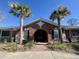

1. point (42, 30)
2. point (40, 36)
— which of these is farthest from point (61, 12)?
point (40, 36)

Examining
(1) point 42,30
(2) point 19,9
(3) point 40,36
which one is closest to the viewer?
(2) point 19,9

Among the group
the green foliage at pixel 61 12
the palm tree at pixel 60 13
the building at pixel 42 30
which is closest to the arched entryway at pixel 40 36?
the building at pixel 42 30

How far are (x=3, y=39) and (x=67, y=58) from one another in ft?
59.4

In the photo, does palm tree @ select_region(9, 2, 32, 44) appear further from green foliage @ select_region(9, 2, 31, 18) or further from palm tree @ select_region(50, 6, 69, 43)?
palm tree @ select_region(50, 6, 69, 43)

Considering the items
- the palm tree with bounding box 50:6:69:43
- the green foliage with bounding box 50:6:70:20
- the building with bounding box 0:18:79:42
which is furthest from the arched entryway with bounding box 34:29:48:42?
the green foliage with bounding box 50:6:70:20

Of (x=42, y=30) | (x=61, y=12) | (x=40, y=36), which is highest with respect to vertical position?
(x=61, y=12)

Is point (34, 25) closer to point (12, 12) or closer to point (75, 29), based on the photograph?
point (12, 12)

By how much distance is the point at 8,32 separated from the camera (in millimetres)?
29906

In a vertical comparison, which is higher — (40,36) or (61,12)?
(61,12)

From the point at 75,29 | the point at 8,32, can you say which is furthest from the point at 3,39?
the point at 75,29

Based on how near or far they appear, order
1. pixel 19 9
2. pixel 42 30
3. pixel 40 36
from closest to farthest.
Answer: pixel 19 9 < pixel 42 30 < pixel 40 36

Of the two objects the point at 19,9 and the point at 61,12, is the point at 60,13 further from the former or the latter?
the point at 19,9

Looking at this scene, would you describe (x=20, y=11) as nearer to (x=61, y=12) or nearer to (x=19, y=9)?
(x=19, y=9)

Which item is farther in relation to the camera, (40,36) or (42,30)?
(40,36)
